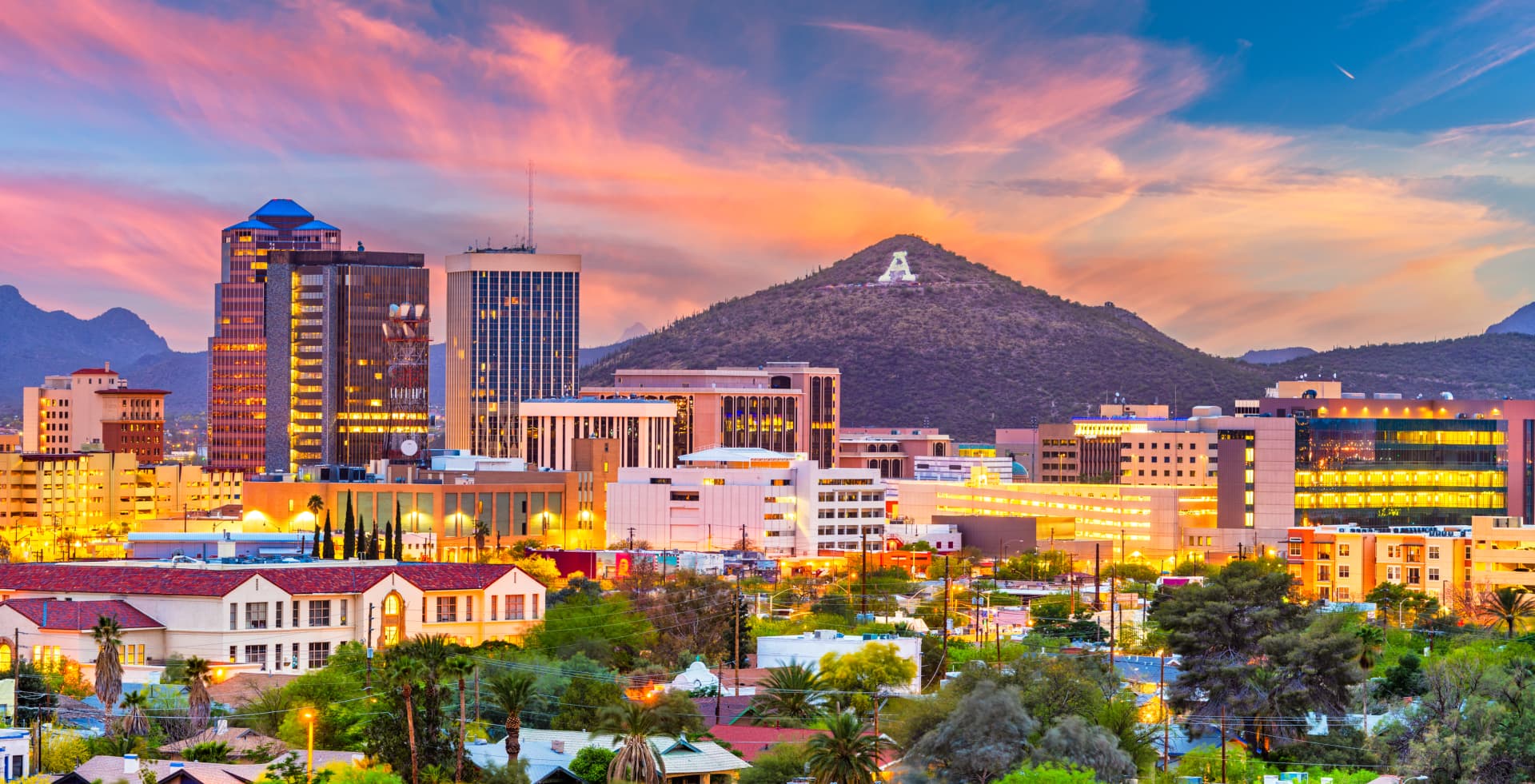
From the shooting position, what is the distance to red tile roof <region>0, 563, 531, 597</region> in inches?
3784

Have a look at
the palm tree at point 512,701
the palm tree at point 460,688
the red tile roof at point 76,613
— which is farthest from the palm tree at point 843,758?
the red tile roof at point 76,613

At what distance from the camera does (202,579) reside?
317 ft

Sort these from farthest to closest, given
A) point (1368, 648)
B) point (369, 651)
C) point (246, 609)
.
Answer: point (1368, 648) → point (246, 609) → point (369, 651)

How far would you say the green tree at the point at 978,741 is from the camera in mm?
68000

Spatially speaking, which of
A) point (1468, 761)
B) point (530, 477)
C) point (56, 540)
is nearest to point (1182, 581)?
point (530, 477)

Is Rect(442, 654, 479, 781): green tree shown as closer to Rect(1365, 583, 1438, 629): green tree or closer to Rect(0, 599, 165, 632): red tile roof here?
Rect(0, 599, 165, 632): red tile roof

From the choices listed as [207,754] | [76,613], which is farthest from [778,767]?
[76,613]

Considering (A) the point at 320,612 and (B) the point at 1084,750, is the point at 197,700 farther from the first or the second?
(B) the point at 1084,750

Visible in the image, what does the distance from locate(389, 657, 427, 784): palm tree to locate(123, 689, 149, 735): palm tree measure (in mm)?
8648

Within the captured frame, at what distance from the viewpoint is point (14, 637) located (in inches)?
3506

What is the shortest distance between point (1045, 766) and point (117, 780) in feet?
87.0

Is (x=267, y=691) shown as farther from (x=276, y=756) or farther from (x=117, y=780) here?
(x=117, y=780)

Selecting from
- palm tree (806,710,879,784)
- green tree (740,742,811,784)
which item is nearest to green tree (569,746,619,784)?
green tree (740,742,811,784)

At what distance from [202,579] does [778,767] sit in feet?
121
